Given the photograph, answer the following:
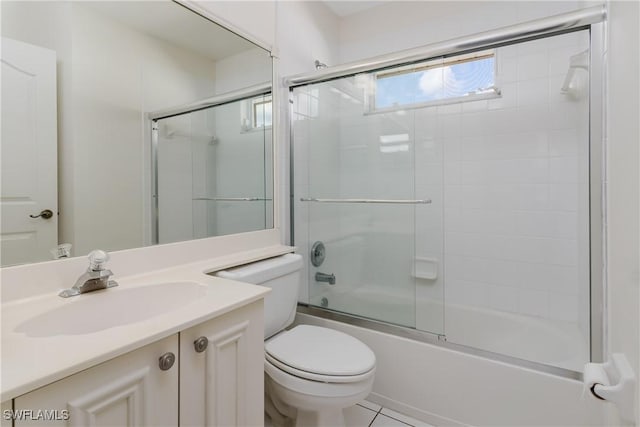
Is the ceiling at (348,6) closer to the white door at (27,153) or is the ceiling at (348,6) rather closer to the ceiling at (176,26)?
the ceiling at (176,26)

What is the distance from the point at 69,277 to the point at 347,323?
4.17ft

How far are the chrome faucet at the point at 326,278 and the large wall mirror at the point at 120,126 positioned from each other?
0.57 m

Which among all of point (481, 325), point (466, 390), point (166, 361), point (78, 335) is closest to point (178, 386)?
point (166, 361)

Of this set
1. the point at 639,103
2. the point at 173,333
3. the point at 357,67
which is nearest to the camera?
the point at 639,103

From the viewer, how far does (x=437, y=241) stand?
183 centimetres

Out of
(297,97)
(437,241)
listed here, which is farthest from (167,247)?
(437,241)

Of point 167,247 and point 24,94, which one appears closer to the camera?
point 24,94

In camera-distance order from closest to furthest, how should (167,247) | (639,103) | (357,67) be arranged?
(639,103) → (167,247) → (357,67)

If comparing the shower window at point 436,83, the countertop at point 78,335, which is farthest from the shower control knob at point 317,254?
the countertop at point 78,335

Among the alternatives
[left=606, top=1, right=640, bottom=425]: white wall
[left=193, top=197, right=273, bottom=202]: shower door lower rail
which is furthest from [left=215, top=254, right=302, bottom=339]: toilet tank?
[left=606, top=1, right=640, bottom=425]: white wall

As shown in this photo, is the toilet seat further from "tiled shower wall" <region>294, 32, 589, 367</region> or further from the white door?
the white door

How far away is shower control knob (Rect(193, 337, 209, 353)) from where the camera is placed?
77 centimetres

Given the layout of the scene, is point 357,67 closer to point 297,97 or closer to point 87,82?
point 297,97

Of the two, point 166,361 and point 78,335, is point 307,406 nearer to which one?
point 166,361
